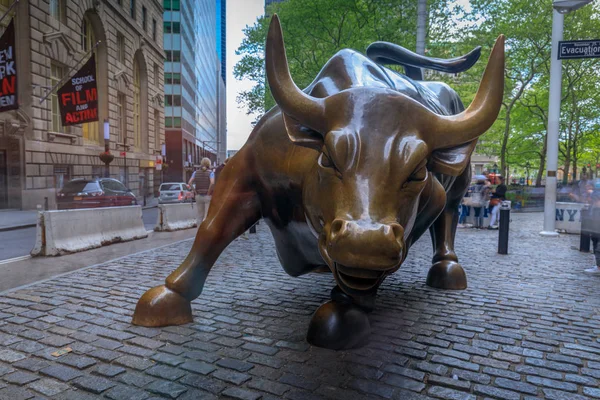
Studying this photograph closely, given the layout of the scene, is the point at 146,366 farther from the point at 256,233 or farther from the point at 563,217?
the point at 563,217

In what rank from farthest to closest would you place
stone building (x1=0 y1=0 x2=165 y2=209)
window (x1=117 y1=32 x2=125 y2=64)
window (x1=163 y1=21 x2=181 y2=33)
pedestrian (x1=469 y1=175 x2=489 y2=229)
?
1. window (x1=163 y1=21 x2=181 y2=33)
2. window (x1=117 y1=32 x2=125 y2=64)
3. stone building (x1=0 y1=0 x2=165 y2=209)
4. pedestrian (x1=469 y1=175 x2=489 y2=229)

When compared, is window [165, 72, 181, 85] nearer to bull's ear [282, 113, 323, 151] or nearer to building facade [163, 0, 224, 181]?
building facade [163, 0, 224, 181]

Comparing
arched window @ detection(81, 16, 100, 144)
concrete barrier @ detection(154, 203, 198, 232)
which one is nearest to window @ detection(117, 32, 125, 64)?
arched window @ detection(81, 16, 100, 144)

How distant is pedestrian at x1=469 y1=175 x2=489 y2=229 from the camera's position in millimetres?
13062

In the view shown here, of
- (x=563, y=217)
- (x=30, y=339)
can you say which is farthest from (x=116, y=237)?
(x=563, y=217)

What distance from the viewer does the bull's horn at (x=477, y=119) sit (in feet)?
8.34

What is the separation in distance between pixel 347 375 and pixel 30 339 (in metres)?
2.35

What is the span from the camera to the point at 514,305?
4660 millimetres

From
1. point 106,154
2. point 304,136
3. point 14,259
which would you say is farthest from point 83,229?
point 106,154

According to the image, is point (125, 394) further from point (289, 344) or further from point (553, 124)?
point (553, 124)

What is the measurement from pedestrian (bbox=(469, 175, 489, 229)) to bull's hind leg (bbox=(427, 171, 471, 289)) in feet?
26.5

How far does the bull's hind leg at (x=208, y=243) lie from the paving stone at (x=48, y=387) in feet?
3.23

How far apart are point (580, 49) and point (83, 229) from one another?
35.5ft

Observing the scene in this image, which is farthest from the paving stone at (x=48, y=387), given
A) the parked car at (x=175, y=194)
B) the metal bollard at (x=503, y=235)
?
the parked car at (x=175, y=194)
